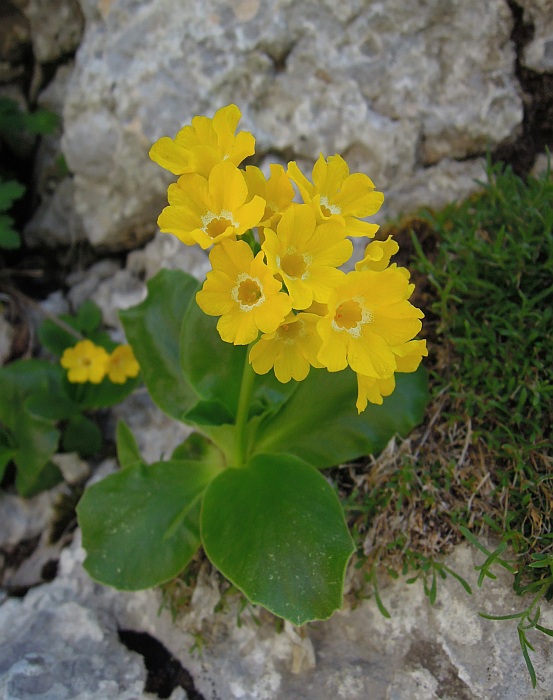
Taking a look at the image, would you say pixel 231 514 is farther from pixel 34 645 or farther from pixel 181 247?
pixel 181 247

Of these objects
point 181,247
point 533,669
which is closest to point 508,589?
point 533,669

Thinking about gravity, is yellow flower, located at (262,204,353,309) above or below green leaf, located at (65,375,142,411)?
above

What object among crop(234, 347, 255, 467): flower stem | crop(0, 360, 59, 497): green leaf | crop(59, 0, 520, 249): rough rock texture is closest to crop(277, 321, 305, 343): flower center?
crop(234, 347, 255, 467): flower stem

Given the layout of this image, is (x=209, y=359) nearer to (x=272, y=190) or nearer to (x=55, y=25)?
(x=272, y=190)

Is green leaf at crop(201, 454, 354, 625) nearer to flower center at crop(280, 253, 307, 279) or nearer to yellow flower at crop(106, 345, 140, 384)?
flower center at crop(280, 253, 307, 279)

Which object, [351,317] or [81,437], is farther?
[81,437]

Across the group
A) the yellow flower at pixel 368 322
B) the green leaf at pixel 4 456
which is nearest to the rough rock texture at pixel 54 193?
the green leaf at pixel 4 456

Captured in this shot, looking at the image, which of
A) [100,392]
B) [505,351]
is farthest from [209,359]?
[505,351]
